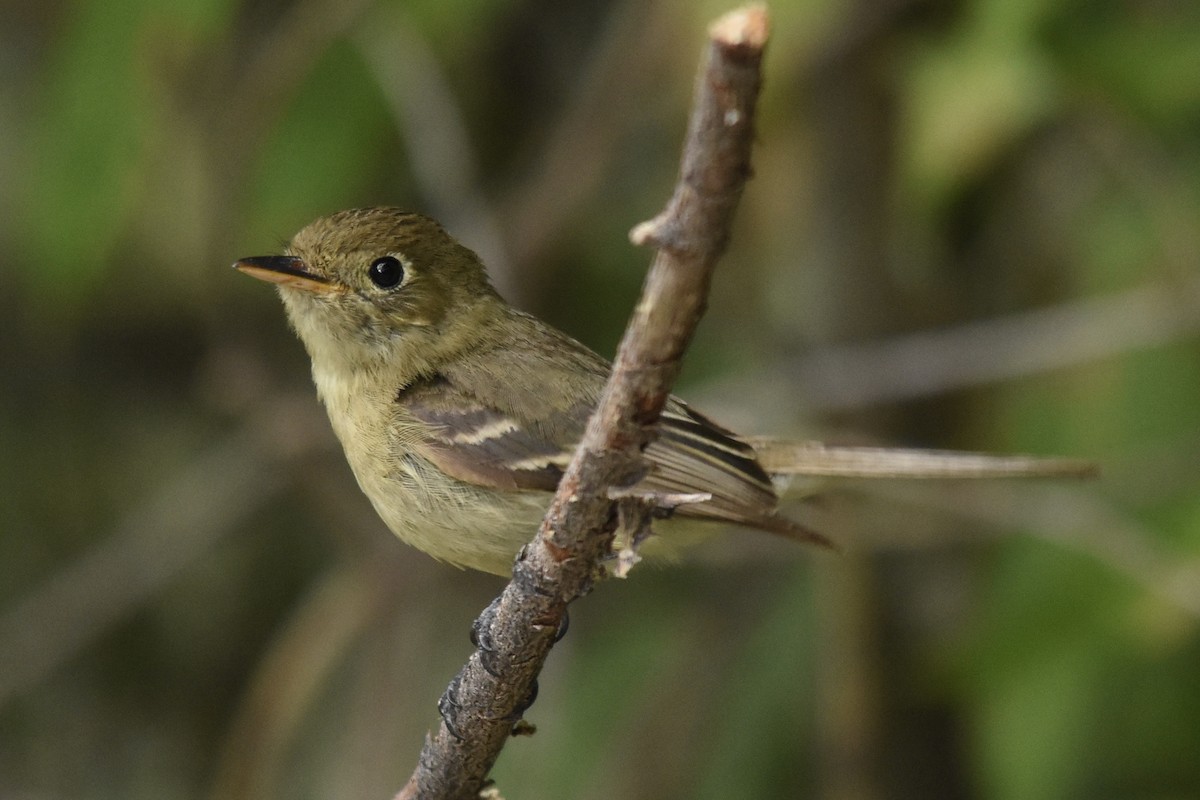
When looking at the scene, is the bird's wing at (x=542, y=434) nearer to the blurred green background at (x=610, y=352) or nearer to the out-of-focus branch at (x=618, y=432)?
the out-of-focus branch at (x=618, y=432)

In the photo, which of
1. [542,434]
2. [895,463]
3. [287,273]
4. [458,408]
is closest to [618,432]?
[542,434]

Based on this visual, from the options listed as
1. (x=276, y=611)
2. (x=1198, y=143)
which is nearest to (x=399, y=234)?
(x=1198, y=143)

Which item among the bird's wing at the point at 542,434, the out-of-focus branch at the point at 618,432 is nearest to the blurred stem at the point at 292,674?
the bird's wing at the point at 542,434

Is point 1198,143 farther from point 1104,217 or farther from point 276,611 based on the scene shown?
point 276,611

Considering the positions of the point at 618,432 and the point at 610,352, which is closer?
the point at 618,432

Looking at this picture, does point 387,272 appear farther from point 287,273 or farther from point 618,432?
point 618,432

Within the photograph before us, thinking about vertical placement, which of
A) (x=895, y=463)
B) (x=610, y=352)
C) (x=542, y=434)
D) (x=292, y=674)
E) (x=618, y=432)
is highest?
(x=610, y=352)

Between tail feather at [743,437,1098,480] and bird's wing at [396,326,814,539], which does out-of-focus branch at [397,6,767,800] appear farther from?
→ tail feather at [743,437,1098,480]

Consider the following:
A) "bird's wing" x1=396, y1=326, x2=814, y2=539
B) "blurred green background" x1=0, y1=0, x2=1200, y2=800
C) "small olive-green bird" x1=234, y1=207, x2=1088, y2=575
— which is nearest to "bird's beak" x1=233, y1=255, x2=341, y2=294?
"small olive-green bird" x1=234, y1=207, x2=1088, y2=575
